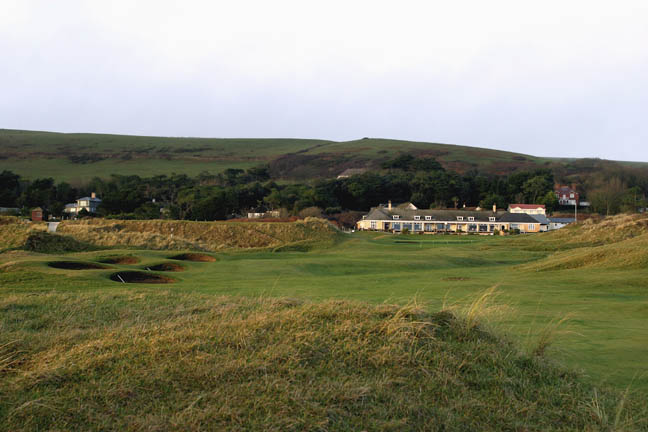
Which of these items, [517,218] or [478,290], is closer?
[478,290]

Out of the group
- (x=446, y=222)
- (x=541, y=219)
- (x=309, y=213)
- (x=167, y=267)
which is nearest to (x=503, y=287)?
(x=167, y=267)

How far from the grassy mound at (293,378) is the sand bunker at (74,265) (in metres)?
16.4

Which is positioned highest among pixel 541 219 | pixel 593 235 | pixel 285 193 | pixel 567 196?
pixel 567 196

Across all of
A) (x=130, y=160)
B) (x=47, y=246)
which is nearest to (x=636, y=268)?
(x=47, y=246)

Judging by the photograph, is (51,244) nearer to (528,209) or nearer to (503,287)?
(503,287)

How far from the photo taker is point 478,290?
65.2 ft

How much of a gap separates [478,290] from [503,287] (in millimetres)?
1887

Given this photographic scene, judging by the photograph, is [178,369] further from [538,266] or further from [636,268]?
[538,266]

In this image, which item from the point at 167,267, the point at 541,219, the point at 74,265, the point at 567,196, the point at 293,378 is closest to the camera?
the point at 293,378

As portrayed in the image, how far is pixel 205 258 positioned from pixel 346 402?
30417 mm

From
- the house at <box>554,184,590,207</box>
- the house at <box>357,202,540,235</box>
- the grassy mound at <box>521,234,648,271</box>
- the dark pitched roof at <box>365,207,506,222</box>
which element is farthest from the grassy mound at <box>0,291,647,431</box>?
the house at <box>554,184,590,207</box>

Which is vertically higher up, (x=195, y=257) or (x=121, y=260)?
(x=121, y=260)

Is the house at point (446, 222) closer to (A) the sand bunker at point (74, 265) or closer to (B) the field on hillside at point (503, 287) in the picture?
(B) the field on hillside at point (503, 287)

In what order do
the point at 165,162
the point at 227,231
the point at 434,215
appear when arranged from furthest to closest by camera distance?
Answer: the point at 165,162 < the point at 434,215 < the point at 227,231
